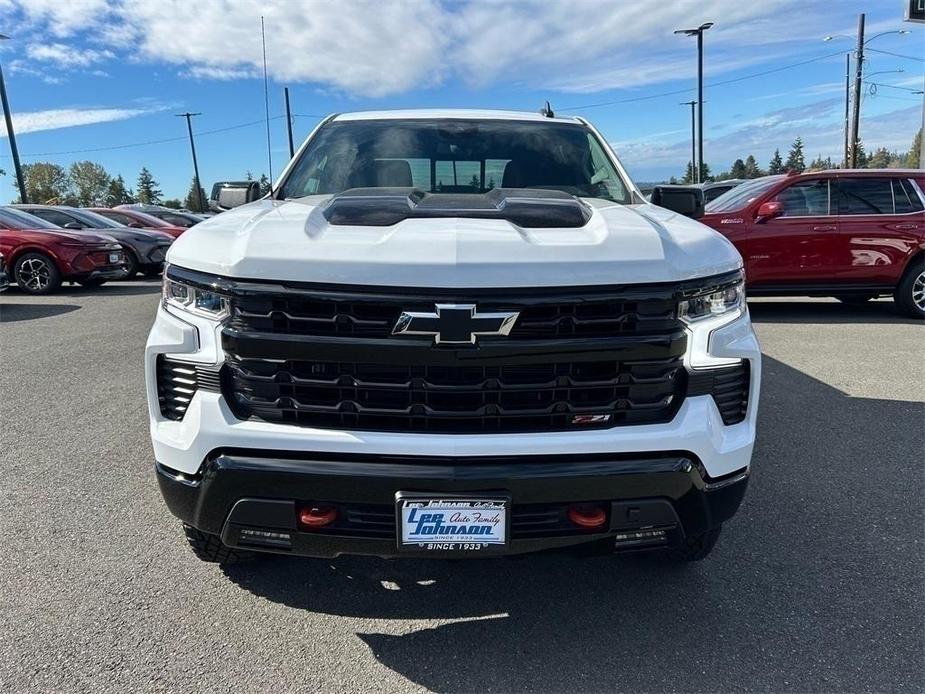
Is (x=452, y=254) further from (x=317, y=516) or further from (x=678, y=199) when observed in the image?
(x=678, y=199)

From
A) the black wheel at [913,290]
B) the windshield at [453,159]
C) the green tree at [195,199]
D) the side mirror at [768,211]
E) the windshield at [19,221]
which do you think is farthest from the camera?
the green tree at [195,199]

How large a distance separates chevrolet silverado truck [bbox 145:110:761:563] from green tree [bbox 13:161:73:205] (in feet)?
314

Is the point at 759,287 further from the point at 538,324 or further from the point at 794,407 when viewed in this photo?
the point at 538,324

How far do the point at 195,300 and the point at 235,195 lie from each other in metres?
1.77

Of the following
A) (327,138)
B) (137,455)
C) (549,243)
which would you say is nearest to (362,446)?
(549,243)

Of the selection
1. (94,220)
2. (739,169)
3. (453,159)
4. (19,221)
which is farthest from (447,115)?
(739,169)

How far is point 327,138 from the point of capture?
12.3 feet

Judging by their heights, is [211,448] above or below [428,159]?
below

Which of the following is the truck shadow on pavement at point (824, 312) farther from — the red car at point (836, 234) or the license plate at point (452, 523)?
the license plate at point (452, 523)

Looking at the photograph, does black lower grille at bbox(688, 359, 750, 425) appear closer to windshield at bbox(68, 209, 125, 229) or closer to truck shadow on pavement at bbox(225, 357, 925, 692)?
truck shadow on pavement at bbox(225, 357, 925, 692)

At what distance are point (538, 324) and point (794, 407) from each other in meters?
3.72

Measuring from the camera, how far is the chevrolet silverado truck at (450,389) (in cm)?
197

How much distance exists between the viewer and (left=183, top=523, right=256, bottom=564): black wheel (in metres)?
2.49

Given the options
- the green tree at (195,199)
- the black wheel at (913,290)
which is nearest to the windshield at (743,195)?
the black wheel at (913,290)
